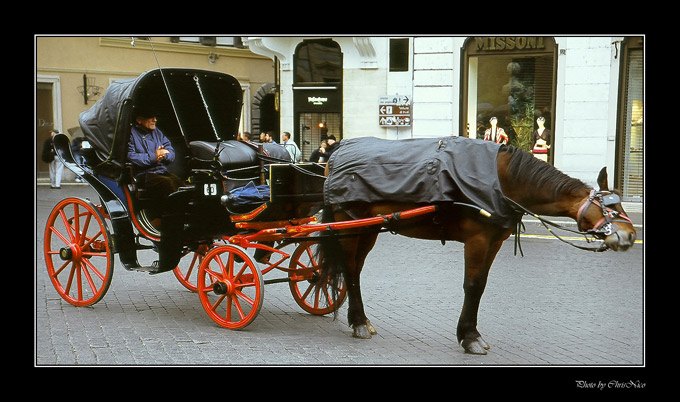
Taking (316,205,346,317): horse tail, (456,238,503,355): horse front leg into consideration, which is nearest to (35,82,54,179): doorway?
(316,205,346,317): horse tail

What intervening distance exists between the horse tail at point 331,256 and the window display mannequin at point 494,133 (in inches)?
382

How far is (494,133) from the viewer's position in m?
15.8

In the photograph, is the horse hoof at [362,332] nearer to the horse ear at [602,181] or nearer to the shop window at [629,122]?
the horse ear at [602,181]

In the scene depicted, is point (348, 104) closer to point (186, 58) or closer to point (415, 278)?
point (186, 58)

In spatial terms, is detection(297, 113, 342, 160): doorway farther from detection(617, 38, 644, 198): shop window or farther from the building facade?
detection(617, 38, 644, 198): shop window

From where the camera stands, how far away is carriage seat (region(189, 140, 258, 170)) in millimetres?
6805

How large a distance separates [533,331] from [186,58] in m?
17.5

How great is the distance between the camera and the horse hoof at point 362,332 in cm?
591

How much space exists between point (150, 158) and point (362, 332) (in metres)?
2.55

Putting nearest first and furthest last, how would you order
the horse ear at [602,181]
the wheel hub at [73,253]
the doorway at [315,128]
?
the horse ear at [602,181]
the wheel hub at [73,253]
the doorway at [315,128]

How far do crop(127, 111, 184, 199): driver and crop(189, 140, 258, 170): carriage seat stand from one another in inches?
14.3

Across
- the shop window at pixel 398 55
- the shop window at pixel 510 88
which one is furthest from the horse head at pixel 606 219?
the shop window at pixel 398 55

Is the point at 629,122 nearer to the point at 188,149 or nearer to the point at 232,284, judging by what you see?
the point at 188,149

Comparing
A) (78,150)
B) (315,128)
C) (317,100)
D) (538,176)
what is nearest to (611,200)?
(538,176)
